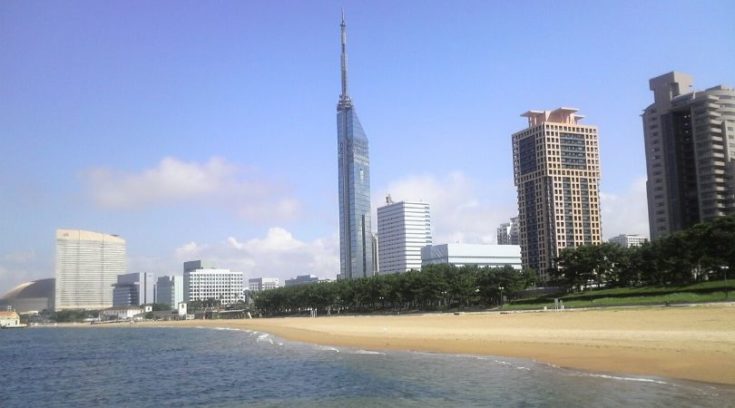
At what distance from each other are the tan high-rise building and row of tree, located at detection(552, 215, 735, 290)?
83922mm

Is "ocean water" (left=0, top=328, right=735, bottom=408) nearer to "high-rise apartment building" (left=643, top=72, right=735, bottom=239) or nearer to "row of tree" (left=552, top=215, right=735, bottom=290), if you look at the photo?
"row of tree" (left=552, top=215, right=735, bottom=290)

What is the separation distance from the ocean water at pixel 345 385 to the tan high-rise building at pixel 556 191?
15468cm

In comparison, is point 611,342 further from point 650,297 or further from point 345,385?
point 650,297

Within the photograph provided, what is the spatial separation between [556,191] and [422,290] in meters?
94.2

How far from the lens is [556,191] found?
190500mm

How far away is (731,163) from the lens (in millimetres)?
151875

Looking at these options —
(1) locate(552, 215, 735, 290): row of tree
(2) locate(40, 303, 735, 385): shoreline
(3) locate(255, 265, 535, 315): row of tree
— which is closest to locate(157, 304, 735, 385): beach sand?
(2) locate(40, 303, 735, 385): shoreline

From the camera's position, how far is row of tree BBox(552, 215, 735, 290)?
3137 inches

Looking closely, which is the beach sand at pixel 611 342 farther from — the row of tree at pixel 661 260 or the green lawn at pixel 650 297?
the row of tree at pixel 661 260

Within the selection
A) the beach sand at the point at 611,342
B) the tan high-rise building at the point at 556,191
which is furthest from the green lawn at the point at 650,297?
the tan high-rise building at the point at 556,191

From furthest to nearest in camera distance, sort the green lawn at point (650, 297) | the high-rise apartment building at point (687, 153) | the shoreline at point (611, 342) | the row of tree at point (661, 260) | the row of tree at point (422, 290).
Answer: the high-rise apartment building at point (687, 153) < the row of tree at point (422, 290) < the row of tree at point (661, 260) < the green lawn at point (650, 297) < the shoreline at point (611, 342)

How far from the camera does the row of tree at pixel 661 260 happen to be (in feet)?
261

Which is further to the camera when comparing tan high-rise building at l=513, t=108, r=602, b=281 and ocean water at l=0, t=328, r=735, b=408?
tan high-rise building at l=513, t=108, r=602, b=281

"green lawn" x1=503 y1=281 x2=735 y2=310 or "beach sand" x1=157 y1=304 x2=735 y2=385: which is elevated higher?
"green lawn" x1=503 y1=281 x2=735 y2=310
